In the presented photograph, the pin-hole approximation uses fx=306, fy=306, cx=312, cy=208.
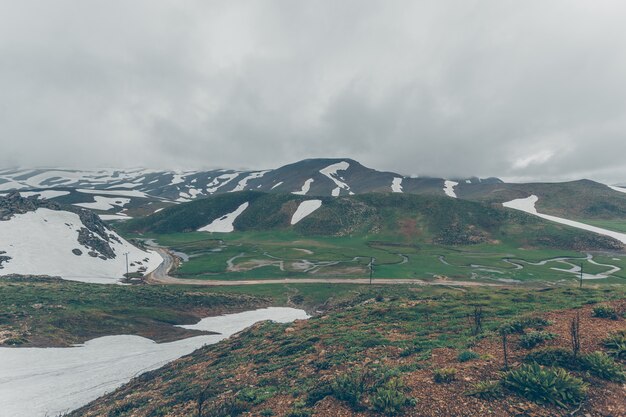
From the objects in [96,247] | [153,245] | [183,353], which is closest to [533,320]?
[183,353]

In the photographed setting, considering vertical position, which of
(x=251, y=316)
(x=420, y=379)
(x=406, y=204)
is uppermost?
(x=406, y=204)

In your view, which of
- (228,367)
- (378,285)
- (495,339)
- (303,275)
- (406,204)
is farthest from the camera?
(406,204)

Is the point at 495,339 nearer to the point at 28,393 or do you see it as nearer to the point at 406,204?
the point at 28,393

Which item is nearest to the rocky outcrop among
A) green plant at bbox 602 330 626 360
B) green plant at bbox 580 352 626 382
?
green plant at bbox 580 352 626 382

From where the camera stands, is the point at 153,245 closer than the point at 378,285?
No

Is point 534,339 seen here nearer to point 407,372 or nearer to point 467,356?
point 467,356

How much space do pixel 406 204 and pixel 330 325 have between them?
6671 inches

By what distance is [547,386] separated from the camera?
37.1 feet

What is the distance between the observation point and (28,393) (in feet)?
86.7

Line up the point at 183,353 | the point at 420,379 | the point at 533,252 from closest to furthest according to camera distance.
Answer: the point at 420,379, the point at 183,353, the point at 533,252

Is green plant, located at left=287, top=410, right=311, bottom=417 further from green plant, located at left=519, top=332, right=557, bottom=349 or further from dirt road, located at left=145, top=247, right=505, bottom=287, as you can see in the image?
dirt road, located at left=145, top=247, right=505, bottom=287

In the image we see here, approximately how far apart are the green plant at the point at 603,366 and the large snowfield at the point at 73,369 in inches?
1323

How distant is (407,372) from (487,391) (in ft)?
13.6

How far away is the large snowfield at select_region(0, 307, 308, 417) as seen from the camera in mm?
24984
